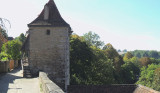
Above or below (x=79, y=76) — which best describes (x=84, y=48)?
above

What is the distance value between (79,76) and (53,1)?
12720 mm

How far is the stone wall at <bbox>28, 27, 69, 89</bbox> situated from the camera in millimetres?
14688

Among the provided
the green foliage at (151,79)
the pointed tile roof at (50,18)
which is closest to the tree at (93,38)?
the green foliage at (151,79)

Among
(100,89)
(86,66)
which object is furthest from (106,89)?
(86,66)

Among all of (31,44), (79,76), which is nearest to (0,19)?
(31,44)

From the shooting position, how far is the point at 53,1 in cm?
1638

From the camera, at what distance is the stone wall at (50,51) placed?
14.7 m

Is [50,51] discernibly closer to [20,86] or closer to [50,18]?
[50,18]

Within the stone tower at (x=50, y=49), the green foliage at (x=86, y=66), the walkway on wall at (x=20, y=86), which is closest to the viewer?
the walkway on wall at (x=20, y=86)

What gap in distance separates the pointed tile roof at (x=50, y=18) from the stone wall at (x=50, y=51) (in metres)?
0.30

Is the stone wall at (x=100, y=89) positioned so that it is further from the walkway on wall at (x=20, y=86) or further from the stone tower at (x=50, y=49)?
the walkway on wall at (x=20, y=86)

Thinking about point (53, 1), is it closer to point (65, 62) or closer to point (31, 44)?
point (31, 44)

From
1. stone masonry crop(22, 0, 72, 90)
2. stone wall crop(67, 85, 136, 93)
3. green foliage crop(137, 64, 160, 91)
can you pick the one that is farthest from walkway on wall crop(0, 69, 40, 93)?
green foliage crop(137, 64, 160, 91)

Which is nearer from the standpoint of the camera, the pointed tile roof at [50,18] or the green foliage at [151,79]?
the pointed tile roof at [50,18]
